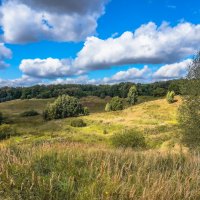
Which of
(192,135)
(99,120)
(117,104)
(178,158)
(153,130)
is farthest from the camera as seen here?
(117,104)

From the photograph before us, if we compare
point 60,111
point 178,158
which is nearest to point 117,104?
point 60,111

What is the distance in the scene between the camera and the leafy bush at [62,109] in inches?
5108

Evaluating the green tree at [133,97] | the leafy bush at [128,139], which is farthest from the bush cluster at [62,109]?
the leafy bush at [128,139]

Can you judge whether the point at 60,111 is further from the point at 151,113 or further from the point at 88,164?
the point at 88,164

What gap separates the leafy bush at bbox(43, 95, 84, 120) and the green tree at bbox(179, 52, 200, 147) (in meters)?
100.0

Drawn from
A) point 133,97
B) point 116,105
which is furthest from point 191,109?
point 133,97

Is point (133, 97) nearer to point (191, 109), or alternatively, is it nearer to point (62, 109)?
point (62, 109)

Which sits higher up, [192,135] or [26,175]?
[26,175]

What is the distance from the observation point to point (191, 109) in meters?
30.9

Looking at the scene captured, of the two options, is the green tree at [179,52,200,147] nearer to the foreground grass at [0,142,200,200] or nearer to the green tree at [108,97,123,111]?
the foreground grass at [0,142,200,200]

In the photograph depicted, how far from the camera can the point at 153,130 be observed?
7844cm

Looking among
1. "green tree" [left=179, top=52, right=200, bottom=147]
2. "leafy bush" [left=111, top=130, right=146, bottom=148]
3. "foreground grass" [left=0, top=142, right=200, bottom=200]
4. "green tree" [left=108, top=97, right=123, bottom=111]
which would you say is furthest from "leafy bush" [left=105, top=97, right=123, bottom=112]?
"foreground grass" [left=0, top=142, right=200, bottom=200]

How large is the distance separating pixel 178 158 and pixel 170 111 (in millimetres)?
103325

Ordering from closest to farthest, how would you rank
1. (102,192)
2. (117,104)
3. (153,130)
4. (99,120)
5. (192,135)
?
(102,192), (192,135), (153,130), (99,120), (117,104)
